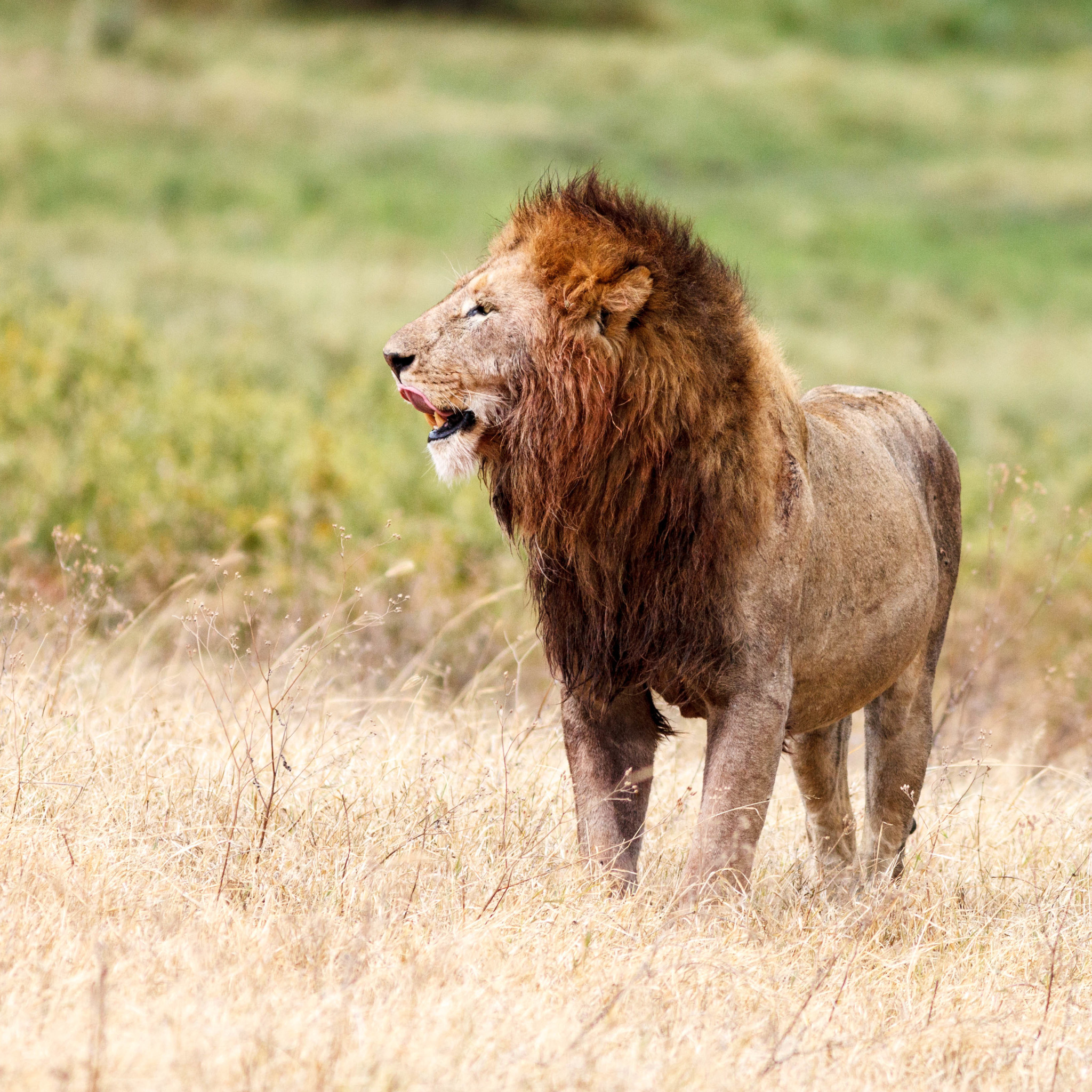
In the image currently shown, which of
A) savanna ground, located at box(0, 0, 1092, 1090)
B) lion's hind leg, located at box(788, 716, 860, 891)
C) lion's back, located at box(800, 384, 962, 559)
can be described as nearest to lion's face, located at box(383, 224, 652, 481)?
savanna ground, located at box(0, 0, 1092, 1090)

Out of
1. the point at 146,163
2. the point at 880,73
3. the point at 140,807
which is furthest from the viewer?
the point at 880,73

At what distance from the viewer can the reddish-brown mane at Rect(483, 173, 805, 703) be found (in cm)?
427

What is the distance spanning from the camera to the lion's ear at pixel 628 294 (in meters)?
4.26

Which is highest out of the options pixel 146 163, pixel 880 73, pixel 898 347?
pixel 880 73

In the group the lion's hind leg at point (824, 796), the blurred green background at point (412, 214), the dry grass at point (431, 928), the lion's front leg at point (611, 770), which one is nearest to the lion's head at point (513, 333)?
the blurred green background at point (412, 214)

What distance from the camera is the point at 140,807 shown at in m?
4.70

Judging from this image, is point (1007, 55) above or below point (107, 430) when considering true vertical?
above

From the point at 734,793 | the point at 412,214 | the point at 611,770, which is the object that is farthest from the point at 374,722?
the point at 412,214

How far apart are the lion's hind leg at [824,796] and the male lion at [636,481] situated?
883 mm

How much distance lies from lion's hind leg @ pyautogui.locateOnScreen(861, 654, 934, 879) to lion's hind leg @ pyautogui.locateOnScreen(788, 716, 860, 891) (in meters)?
0.11

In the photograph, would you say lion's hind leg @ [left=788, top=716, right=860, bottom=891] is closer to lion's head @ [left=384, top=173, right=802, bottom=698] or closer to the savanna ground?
the savanna ground

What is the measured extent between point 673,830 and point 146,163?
28670 mm

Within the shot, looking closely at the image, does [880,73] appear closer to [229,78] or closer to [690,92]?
[690,92]

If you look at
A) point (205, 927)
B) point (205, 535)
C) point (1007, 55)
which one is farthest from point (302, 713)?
point (1007, 55)
